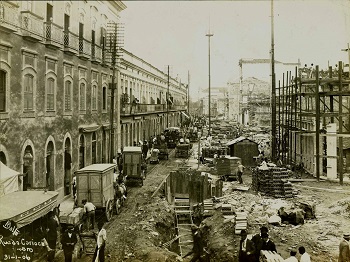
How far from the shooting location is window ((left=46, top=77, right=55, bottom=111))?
16.3 metres

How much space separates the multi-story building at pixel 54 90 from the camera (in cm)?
1323

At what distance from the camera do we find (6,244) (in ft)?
30.2

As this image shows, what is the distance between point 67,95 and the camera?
18484mm

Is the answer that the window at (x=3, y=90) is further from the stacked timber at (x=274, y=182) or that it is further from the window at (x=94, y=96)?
the stacked timber at (x=274, y=182)

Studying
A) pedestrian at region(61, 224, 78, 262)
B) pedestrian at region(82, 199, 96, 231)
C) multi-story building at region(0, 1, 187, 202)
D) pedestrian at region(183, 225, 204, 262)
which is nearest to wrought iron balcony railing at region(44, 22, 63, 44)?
multi-story building at region(0, 1, 187, 202)

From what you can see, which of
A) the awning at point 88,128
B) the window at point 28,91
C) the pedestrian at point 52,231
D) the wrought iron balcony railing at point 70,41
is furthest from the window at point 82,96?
the pedestrian at point 52,231

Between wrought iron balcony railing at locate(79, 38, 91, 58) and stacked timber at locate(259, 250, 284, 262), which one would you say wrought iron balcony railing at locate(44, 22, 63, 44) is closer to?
wrought iron balcony railing at locate(79, 38, 91, 58)

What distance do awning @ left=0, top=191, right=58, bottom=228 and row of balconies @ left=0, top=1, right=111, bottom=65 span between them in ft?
19.3

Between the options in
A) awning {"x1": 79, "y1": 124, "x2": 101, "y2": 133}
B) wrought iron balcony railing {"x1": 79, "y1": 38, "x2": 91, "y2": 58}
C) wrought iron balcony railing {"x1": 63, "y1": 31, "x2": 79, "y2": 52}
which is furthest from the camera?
awning {"x1": 79, "y1": 124, "x2": 101, "y2": 133}

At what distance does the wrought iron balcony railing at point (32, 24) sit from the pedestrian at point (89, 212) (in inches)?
276

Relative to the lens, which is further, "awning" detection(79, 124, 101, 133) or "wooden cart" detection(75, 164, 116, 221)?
"awning" detection(79, 124, 101, 133)

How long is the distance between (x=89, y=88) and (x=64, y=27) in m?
4.38

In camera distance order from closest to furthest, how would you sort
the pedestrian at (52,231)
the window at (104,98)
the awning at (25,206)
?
the awning at (25,206) → the pedestrian at (52,231) → the window at (104,98)

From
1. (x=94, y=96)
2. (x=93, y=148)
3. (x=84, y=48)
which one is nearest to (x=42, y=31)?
(x=84, y=48)
